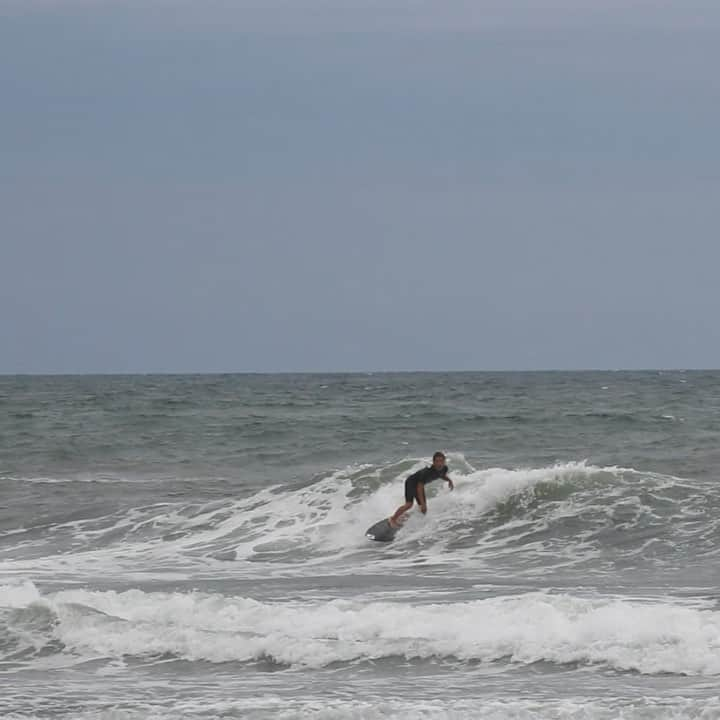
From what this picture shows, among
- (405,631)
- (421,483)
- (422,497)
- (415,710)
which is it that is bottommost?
(415,710)

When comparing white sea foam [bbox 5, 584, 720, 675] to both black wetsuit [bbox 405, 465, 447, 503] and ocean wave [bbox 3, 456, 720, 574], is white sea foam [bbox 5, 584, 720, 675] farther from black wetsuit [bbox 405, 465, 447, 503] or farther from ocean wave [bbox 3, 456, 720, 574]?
black wetsuit [bbox 405, 465, 447, 503]

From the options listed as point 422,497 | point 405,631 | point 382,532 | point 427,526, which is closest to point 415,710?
point 405,631

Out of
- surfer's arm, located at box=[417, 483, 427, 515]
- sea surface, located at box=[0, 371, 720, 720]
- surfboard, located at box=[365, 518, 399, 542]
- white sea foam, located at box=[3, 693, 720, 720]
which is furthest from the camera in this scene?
surfer's arm, located at box=[417, 483, 427, 515]

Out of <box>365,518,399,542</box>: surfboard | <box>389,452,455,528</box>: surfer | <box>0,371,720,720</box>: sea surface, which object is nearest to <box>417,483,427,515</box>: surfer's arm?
<box>389,452,455,528</box>: surfer

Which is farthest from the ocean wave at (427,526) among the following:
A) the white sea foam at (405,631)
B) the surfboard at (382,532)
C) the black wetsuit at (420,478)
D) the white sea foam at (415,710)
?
the white sea foam at (415,710)

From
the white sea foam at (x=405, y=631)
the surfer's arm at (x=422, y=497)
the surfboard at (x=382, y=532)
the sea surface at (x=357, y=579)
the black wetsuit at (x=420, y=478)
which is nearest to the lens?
the sea surface at (x=357, y=579)

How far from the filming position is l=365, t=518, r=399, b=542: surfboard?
68.0 ft

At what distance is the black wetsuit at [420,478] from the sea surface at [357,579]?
0.36m

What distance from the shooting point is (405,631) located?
13.4 meters

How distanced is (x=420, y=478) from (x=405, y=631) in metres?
8.52

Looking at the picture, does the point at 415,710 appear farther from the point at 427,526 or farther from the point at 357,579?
the point at 427,526

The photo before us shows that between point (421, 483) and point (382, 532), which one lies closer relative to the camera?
point (382, 532)

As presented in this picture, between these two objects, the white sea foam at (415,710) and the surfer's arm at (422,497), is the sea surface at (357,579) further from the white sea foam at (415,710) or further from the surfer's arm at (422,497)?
the surfer's arm at (422,497)

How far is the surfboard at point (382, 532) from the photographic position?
20.7 meters
